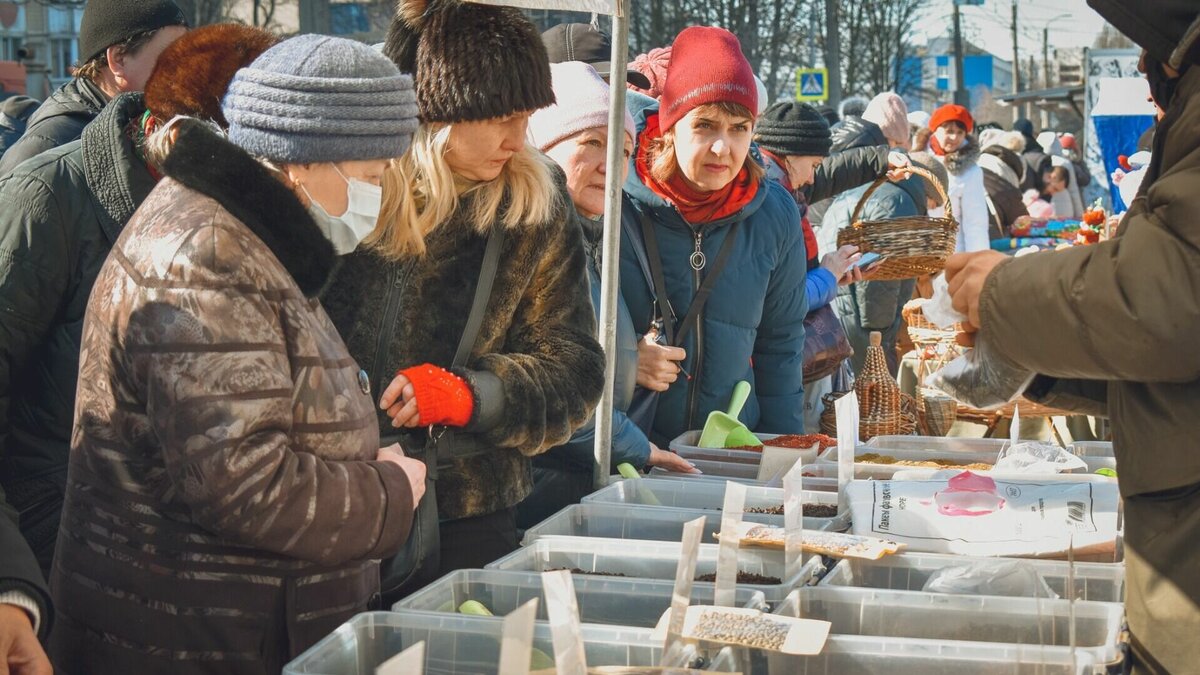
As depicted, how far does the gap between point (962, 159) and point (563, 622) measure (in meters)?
7.48

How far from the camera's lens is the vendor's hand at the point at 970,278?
6.01ft

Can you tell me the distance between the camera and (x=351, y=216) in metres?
2.14

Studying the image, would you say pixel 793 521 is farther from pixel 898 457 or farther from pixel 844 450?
pixel 898 457

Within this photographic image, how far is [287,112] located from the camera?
6.65 ft

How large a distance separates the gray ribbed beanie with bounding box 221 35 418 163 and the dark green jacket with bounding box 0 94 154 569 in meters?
0.71

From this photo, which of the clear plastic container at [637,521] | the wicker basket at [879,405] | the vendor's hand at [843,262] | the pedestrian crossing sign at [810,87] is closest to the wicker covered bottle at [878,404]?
the wicker basket at [879,405]

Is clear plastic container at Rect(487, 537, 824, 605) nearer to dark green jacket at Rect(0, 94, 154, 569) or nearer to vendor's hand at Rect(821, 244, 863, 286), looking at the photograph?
dark green jacket at Rect(0, 94, 154, 569)

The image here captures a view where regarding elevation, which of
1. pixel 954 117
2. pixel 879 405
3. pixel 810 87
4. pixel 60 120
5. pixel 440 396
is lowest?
pixel 879 405

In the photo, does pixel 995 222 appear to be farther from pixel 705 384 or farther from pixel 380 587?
pixel 380 587

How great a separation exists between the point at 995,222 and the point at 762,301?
7230 millimetres

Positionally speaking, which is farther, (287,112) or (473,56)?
(473,56)

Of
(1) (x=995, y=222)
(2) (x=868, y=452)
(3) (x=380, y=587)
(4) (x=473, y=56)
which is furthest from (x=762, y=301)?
(1) (x=995, y=222)

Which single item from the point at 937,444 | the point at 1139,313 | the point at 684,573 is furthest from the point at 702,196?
the point at 1139,313

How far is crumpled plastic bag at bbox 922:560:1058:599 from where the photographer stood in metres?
2.32
